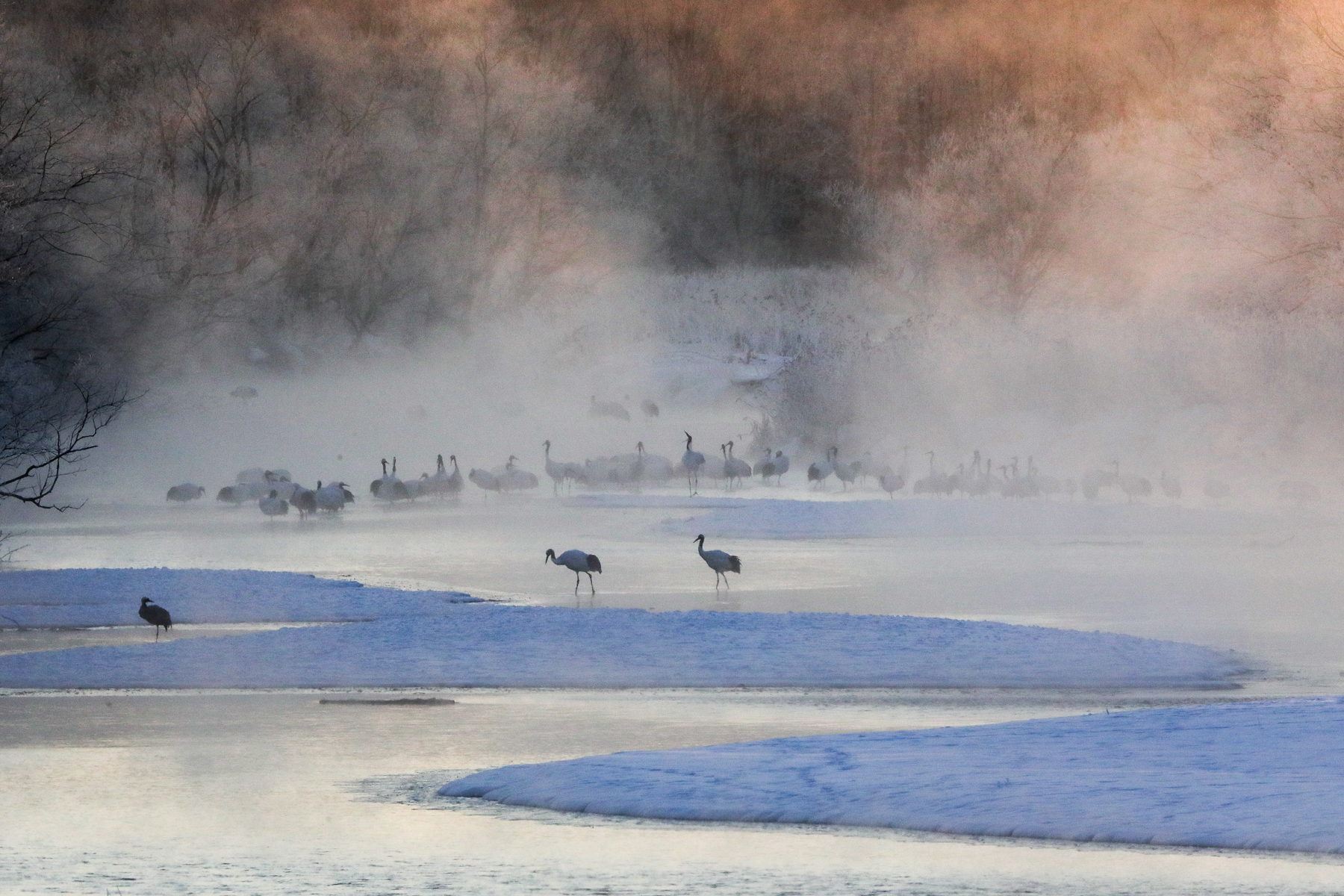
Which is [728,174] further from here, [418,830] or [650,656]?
[418,830]

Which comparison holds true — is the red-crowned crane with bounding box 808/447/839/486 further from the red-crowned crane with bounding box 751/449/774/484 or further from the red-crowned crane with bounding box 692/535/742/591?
the red-crowned crane with bounding box 692/535/742/591

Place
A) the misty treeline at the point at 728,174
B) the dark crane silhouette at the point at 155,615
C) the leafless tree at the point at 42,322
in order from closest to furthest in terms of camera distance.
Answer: the dark crane silhouette at the point at 155,615, the leafless tree at the point at 42,322, the misty treeline at the point at 728,174

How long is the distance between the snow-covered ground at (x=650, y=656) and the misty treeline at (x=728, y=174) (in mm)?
19113

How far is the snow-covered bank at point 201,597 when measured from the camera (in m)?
16.2

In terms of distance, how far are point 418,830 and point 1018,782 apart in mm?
2594

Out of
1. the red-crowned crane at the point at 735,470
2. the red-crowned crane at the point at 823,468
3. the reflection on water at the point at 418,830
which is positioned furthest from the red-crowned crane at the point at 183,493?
the reflection on water at the point at 418,830

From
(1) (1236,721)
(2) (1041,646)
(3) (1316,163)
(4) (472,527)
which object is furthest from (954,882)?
(3) (1316,163)

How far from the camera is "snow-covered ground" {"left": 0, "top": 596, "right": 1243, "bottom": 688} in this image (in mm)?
12664

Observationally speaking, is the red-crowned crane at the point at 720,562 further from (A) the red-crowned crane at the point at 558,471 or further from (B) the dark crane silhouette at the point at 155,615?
(A) the red-crowned crane at the point at 558,471

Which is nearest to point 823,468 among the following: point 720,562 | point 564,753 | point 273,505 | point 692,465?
point 692,465

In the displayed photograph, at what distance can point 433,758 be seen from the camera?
31.3 feet

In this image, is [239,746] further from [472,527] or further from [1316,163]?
[1316,163]

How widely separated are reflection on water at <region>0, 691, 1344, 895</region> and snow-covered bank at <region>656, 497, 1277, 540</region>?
14.9 metres

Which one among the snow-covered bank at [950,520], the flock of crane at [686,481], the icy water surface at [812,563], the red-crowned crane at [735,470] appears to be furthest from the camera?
the red-crowned crane at [735,470]
